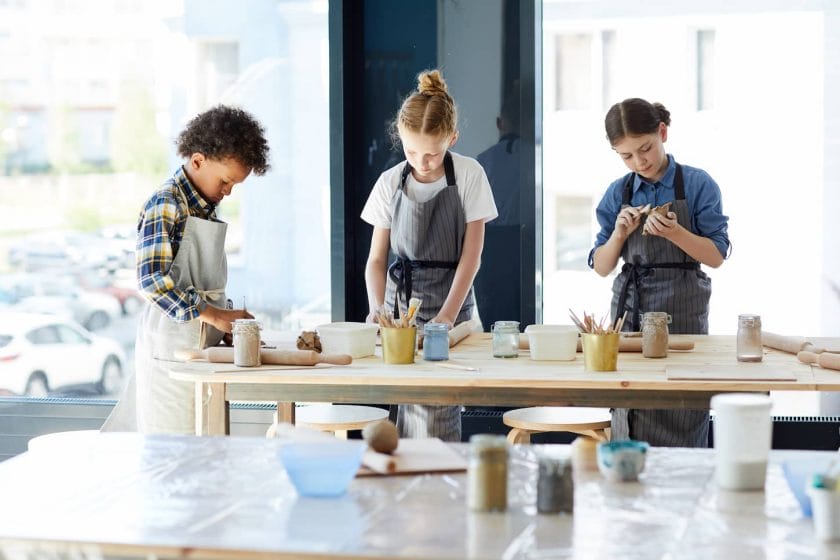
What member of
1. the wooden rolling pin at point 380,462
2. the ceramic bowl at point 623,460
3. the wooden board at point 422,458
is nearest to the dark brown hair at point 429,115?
the wooden board at point 422,458

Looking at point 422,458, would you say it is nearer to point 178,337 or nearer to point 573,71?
point 178,337

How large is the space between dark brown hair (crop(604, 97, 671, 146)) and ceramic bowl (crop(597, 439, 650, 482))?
6.59 feet

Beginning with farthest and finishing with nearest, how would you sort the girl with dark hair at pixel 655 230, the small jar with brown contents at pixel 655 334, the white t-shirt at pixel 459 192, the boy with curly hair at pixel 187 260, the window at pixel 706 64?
the window at pixel 706 64 → the white t-shirt at pixel 459 192 → the girl with dark hair at pixel 655 230 → the boy with curly hair at pixel 187 260 → the small jar with brown contents at pixel 655 334

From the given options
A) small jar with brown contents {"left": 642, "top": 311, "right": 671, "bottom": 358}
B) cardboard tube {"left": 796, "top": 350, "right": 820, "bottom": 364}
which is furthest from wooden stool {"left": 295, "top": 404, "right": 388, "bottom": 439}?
cardboard tube {"left": 796, "top": 350, "right": 820, "bottom": 364}

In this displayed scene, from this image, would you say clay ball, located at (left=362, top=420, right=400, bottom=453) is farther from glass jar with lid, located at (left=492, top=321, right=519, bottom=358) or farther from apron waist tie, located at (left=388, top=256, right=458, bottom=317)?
apron waist tie, located at (left=388, top=256, right=458, bottom=317)

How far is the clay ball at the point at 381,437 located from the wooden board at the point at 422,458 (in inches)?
0.7

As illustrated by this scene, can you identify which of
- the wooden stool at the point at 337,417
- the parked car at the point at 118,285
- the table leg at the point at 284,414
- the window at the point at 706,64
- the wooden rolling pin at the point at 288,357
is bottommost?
the wooden stool at the point at 337,417

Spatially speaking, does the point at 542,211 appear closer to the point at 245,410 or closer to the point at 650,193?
the point at 650,193

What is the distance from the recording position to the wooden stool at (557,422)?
403cm

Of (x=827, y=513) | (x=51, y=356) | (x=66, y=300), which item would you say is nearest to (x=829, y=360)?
(x=827, y=513)

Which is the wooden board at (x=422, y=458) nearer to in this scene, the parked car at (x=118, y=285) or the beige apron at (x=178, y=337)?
the beige apron at (x=178, y=337)

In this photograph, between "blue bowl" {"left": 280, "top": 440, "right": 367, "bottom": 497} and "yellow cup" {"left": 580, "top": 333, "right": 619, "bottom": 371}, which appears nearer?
"blue bowl" {"left": 280, "top": 440, "right": 367, "bottom": 497}

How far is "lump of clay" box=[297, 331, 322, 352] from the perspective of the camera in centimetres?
370

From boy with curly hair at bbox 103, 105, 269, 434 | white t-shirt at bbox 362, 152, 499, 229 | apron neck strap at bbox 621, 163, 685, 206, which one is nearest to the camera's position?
boy with curly hair at bbox 103, 105, 269, 434
